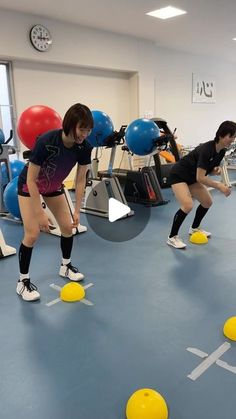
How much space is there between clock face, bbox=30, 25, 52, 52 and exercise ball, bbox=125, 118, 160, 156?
246cm

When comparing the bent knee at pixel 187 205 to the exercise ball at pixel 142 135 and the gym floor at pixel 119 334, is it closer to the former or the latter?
the gym floor at pixel 119 334

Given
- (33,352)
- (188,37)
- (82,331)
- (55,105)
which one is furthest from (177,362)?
(188,37)

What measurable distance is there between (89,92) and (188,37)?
244 centimetres

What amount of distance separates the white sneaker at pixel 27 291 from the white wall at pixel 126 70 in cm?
407

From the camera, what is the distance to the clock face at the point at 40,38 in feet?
17.6

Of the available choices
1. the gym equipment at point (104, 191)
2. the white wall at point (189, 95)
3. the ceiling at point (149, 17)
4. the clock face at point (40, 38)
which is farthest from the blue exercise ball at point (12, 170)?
the white wall at point (189, 95)

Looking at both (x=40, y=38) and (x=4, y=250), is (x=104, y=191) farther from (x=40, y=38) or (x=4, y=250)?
(x=40, y=38)

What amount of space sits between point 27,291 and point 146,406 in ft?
4.18

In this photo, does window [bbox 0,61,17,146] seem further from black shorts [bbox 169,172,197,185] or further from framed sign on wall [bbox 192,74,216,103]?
framed sign on wall [bbox 192,74,216,103]

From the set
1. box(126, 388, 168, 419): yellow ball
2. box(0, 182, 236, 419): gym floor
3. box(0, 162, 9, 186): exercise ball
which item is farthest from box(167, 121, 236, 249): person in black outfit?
box(0, 162, 9, 186): exercise ball

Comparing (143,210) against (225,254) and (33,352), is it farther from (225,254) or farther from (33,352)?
(33,352)

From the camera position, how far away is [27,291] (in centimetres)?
237

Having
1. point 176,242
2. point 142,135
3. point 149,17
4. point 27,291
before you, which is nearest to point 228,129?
point 176,242
